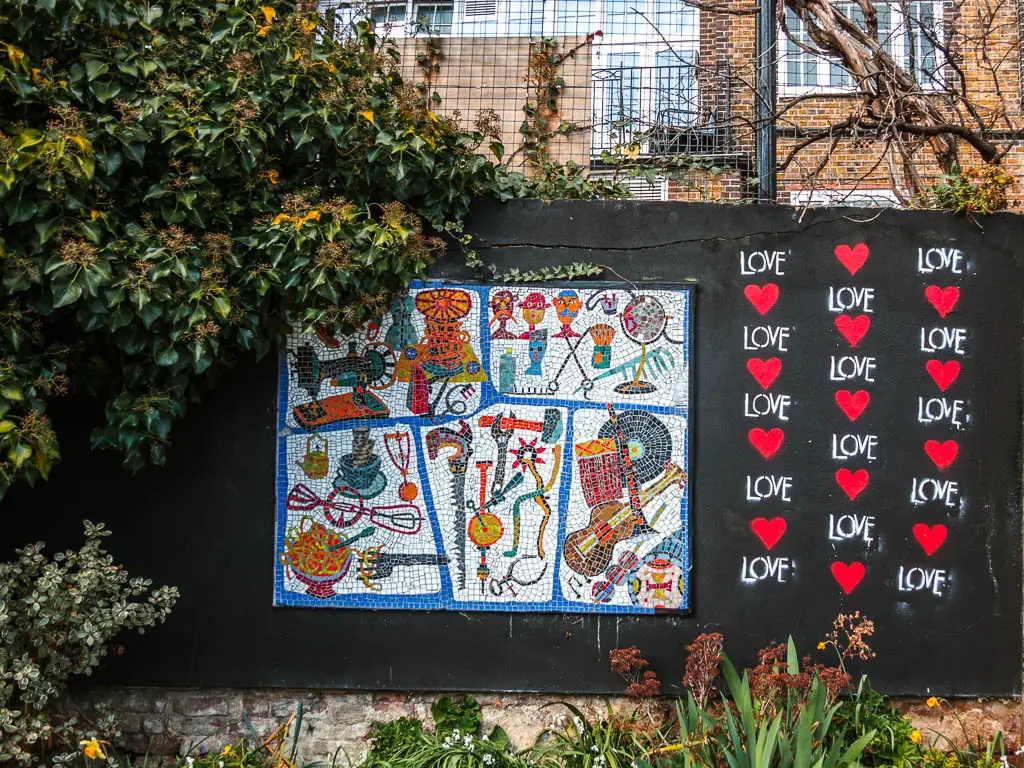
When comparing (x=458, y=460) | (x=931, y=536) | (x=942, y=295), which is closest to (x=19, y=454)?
(x=458, y=460)

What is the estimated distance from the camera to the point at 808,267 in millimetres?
4379

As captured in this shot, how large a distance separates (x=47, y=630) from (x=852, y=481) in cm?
393

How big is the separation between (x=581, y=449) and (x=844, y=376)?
1.44m

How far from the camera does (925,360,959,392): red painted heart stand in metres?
4.32

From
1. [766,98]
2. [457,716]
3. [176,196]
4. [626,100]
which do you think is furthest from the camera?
[626,100]

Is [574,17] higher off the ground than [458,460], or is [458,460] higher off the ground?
[574,17]

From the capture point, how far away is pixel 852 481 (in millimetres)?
4305

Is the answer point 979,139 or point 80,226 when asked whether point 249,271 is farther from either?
point 979,139

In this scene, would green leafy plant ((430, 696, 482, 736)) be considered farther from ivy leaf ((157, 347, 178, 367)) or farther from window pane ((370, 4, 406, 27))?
window pane ((370, 4, 406, 27))

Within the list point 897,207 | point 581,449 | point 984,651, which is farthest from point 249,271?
point 984,651

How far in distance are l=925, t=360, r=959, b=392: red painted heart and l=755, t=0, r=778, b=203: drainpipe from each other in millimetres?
1212

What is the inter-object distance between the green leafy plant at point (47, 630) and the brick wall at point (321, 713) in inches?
20.4

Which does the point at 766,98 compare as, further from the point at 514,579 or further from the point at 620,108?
the point at 514,579

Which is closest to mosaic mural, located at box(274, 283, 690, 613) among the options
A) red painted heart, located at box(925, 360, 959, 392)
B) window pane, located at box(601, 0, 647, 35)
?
red painted heart, located at box(925, 360, 959, 392)
